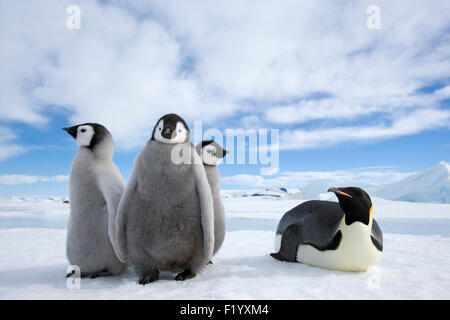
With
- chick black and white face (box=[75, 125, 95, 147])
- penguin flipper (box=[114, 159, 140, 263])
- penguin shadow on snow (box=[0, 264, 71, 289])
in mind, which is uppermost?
chick black and white face (box=[75, 125, 95, 147])

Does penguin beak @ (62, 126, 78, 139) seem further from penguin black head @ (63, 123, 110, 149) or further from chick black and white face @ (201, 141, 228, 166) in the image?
chick black and white face @ (201, 141, 228, 166)

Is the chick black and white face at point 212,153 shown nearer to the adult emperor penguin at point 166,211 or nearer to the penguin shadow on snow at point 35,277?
the adult emperor penguin at point 166,211

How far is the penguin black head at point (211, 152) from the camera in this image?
273 cm

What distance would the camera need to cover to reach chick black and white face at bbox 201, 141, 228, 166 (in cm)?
273

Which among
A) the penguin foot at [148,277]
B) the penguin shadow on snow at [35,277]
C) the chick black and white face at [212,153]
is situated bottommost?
the penguin shadow on snow at [35,277]

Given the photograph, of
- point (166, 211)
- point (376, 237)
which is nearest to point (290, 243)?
point (376, 237)

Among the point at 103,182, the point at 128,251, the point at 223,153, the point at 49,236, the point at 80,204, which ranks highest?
the point at 223,153

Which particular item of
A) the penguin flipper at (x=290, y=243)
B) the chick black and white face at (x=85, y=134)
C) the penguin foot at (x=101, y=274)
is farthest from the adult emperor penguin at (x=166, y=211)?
the penguin flipper at (x=290, y=243)

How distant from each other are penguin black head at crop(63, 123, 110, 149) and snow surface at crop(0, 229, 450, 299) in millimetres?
1008

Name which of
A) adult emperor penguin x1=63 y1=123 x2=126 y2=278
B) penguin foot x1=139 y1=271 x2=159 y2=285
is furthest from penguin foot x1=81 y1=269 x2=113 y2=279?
penguin foot x1=139 y1=271 x2=159 y2=285

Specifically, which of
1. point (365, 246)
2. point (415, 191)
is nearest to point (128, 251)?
point (365, 246)
